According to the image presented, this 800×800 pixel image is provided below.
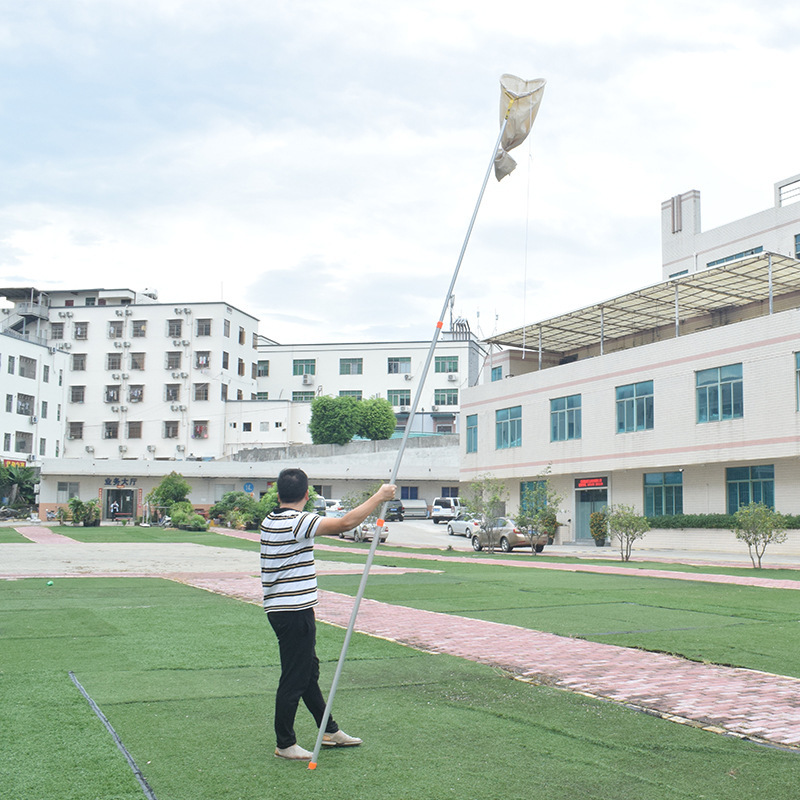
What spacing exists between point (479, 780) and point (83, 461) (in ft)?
201

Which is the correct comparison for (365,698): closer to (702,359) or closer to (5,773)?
(5,773)

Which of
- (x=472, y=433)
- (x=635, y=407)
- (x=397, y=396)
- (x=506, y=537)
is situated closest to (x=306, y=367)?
(x=397, y=396)

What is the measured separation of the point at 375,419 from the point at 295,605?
65.6 m

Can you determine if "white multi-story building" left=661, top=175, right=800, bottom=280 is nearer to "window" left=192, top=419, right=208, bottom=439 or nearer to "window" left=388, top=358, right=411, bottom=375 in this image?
"window" left=388, top=358, right=411, bottom=375

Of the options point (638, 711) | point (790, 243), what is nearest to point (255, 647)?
point (638, 711)

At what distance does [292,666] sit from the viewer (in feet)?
17.4

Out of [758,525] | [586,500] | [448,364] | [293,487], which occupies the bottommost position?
[758,525]

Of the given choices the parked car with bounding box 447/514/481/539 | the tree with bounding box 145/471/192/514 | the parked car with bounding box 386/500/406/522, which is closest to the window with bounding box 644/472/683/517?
the parked car with bounding box 447/514/481/539

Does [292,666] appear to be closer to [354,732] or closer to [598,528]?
[354,732]

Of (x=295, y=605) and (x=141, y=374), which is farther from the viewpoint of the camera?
(x=141, y=374)

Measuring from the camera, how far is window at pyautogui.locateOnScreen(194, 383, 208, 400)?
72062 millimetres

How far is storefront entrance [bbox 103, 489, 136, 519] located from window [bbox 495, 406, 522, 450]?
2913cm

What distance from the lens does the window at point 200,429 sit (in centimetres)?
7206

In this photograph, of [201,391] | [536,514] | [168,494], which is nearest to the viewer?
[536,514]
